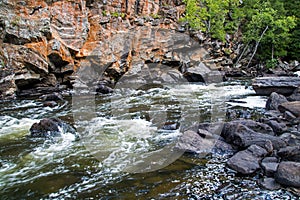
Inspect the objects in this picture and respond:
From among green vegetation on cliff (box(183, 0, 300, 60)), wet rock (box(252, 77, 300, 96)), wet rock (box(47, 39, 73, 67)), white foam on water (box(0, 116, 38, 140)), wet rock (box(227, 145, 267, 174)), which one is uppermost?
green vegetation on cliff (box(183, 0, 300, 60))

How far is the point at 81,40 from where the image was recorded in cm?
2050

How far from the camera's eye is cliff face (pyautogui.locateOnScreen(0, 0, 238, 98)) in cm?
1625

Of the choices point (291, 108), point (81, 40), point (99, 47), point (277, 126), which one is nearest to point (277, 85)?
point (291, 108)

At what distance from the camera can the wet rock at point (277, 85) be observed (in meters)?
14.0

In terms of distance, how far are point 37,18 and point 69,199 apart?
52.4 feet

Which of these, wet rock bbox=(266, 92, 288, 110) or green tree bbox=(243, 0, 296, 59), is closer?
wet rock bbox=(266, 92, 288, 110)

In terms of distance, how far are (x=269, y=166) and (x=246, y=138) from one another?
1524 millimetres

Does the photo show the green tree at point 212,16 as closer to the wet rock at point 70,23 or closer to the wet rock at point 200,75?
the wet rock at point 200,75

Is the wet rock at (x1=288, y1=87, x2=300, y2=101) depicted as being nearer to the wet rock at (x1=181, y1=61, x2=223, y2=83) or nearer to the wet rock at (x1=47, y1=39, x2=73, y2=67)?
the wet rock at (x1=181, y1=61, x2=223, y2=83)

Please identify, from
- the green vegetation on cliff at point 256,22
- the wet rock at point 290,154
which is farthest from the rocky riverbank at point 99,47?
the wet rock at point 290,154

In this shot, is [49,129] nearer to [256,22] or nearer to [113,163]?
[113,163]

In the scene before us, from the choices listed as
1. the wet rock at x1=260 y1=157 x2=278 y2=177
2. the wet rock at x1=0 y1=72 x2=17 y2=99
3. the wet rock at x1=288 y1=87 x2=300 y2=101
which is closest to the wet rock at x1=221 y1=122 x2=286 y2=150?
the wet rock at x1=260 y1=157 x2=278 y2=177

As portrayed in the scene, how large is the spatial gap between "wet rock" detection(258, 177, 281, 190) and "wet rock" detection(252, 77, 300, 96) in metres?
10.2

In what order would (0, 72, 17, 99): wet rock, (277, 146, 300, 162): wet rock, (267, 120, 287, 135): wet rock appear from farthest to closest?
(0, 72, 17, 99): wet rock
(267, 120, 287, 135): wet rock
(277, 146, 300, 162): wet rock
